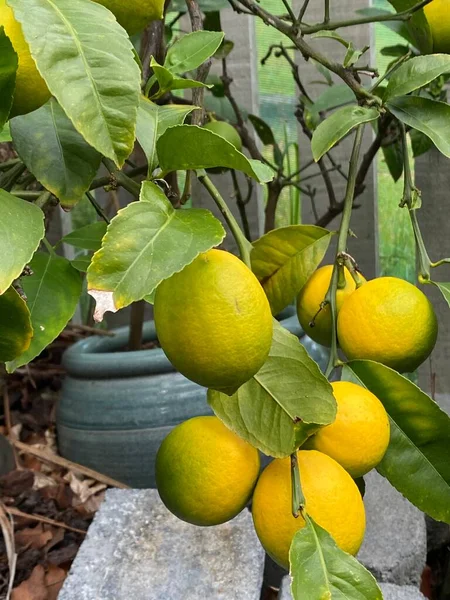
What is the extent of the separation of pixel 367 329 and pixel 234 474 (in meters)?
0.14

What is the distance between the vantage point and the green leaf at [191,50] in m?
0.57

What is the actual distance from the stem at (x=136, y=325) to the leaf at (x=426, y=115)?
33.5 inches

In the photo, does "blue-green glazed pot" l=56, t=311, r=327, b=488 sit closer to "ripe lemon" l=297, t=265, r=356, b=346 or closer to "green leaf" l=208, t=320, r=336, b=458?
"ripe lemon" l=297, t=265, r=356, b=346

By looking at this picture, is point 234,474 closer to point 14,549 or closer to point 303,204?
point 14,549

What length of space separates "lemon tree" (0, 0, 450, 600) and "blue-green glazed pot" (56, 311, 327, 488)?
71 centimetres

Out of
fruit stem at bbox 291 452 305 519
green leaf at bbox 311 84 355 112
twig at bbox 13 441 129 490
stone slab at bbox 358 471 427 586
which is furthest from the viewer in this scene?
twig at bbox 13 441 129 490

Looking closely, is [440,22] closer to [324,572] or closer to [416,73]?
[416,73]

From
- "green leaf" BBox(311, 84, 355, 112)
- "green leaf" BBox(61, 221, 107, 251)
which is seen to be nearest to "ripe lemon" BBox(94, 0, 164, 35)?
"green leaf" BBox(61, 221, 107, 251)

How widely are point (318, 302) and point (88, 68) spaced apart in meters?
0.29

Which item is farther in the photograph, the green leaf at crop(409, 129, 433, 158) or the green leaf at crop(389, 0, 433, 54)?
the green leaf at crop(409, 129, 433, 158)

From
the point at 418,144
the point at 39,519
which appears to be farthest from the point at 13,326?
the point at 418,144

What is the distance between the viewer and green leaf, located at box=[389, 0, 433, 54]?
63 centimetres

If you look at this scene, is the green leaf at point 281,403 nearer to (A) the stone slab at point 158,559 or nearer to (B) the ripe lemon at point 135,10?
(B) the ripe lemon at point 135,10

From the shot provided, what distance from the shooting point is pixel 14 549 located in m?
1.17
